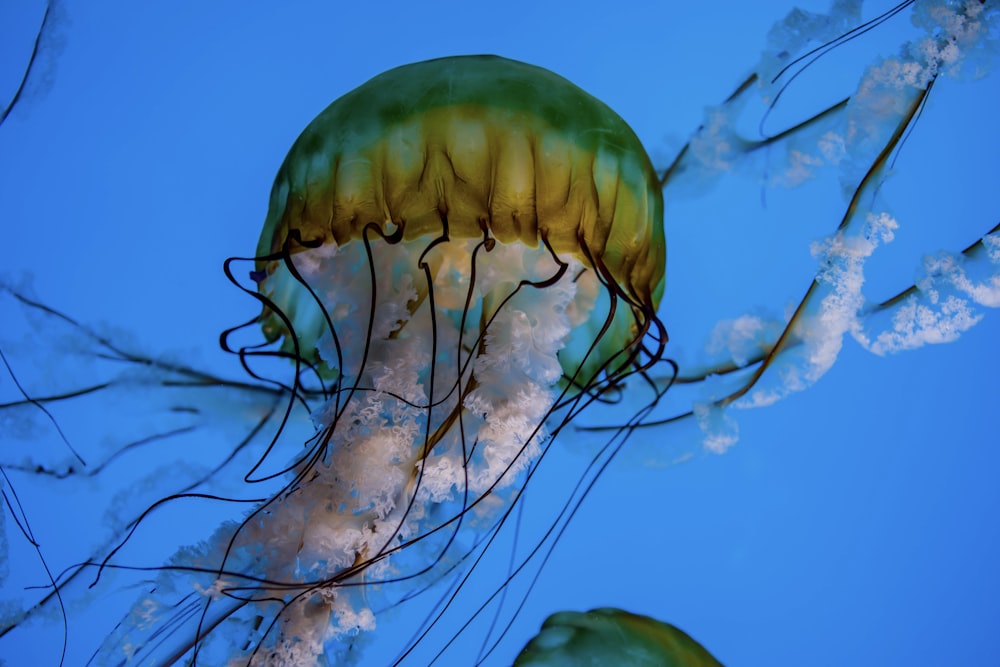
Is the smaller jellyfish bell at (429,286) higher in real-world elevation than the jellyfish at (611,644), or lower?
higher

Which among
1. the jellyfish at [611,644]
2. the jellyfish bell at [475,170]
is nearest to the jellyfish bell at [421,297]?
the jellyfish bell at [475,170]

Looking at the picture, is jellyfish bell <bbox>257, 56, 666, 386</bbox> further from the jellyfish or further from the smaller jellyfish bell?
the jellyfish

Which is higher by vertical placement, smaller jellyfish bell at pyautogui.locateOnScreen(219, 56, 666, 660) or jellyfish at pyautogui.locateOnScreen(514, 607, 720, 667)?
smaller jellyfish bell at pyautogui.locateOnScreen(219, 56, 666, 660)

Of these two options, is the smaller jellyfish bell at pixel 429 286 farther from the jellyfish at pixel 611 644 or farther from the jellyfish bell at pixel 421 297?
the jellyfish at pixel 611 644

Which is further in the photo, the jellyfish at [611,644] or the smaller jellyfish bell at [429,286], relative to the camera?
the jellyfish at [611,644]

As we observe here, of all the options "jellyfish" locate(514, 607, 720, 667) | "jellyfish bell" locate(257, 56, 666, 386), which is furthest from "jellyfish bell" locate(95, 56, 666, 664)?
"jellyfish" locate(514, 607, 720, 667)

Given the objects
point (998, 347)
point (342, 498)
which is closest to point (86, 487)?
point (342, 498)

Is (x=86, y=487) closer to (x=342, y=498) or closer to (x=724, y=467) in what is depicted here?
(x=342, y=498)

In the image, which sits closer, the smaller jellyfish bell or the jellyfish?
the smaller jellyfish bell
